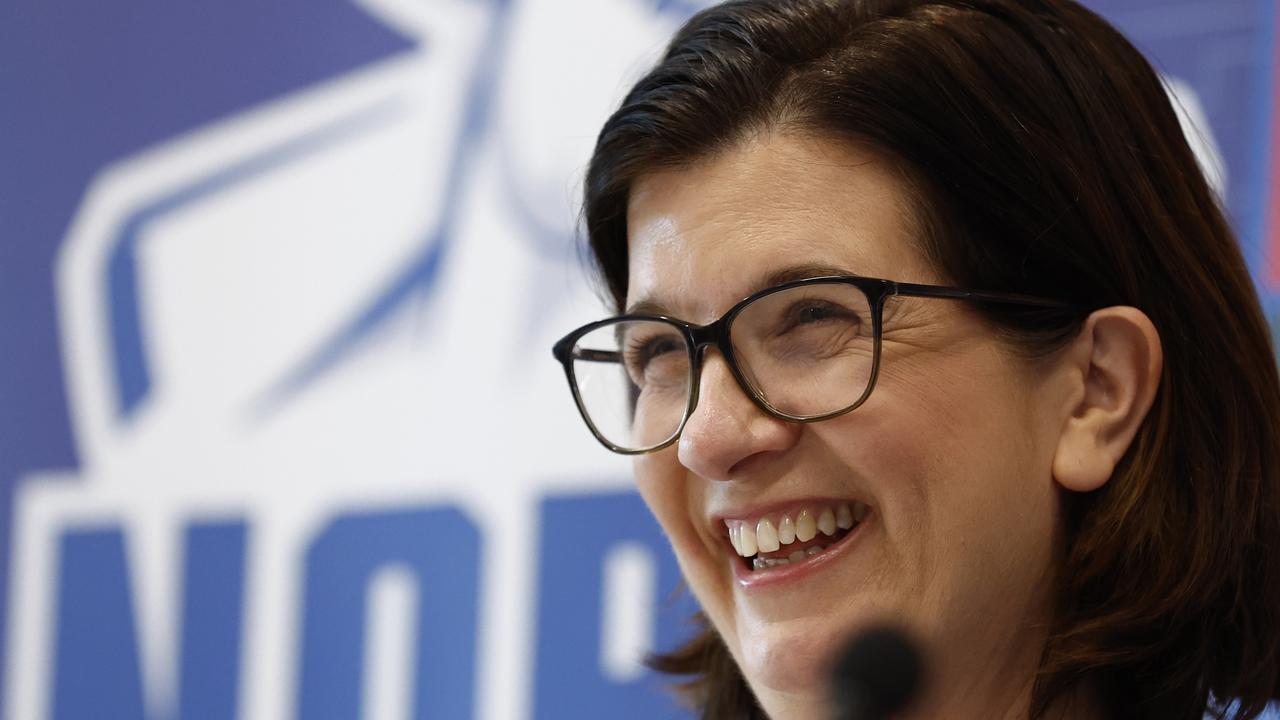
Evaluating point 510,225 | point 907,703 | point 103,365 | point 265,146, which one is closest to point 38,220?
point 103,365

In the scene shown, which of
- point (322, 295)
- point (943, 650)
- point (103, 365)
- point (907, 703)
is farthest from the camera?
point (103, 365)

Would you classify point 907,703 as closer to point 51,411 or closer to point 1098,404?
point 1098,404

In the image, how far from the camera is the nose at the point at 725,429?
45.0 inches

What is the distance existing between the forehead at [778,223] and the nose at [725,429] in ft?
0.21

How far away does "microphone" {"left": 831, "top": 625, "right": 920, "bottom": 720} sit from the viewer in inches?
27.4

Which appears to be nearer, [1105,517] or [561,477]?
[1105,517]

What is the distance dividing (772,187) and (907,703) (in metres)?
0.57

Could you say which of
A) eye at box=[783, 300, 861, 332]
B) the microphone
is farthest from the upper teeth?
the microphone

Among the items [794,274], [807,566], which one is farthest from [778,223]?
[807,566]

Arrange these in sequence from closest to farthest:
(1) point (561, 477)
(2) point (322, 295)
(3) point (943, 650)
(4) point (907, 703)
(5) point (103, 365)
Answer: (4) point (907, 703) → (3) point (943, 650) → (1) point (561, 477) → (2) point (322, 295) → (5) point (103, 365)

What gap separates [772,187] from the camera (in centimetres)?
118

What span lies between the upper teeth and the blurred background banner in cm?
50

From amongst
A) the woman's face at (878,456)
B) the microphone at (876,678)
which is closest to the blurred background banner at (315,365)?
the woman's face at (878,456)

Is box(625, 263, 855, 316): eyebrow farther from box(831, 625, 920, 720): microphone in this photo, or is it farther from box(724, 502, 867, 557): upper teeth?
box(831, 625, 920, 720): microphone
